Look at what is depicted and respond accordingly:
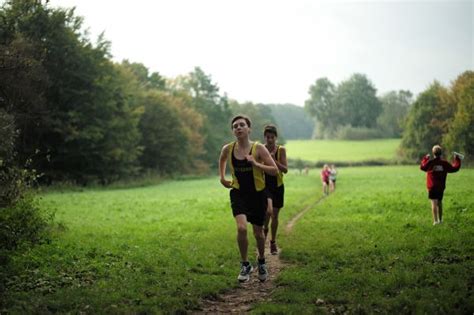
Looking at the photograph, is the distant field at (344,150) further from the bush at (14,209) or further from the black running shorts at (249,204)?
the black running shorts at (249,204)

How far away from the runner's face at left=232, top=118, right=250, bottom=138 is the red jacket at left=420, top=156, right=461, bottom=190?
7.03 metres

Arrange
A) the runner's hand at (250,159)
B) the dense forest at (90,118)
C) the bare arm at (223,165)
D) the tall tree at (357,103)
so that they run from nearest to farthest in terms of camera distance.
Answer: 1. the runner's hand at (250,159)
2. the bare arm at (223,165)
3. the dense forest at (90,118)
4. the tall tree at (357,103)

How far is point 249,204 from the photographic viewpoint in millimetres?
8516

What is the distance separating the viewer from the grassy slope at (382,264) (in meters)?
6.54

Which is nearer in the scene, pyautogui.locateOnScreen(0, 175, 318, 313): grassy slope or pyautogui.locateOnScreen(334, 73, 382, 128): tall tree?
pyautogui.locateOnScreen(0, 175, 318, 313): grassy slope

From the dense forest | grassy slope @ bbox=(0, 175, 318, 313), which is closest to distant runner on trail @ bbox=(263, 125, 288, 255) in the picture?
grassy slope @ bbox=(0, 175, 318, 313)

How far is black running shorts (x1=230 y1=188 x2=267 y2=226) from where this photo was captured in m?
8.45

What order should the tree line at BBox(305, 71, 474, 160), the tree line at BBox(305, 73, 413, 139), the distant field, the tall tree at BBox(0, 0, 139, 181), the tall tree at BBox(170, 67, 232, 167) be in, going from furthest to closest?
the tree line at BBox(305, 73, 413, 139) < the tall tree at BBox(170, 67, 232, 167) < the distant field < the tree line at BBox(305, 71, 474, 160) < the tall tree at BBox(0, 0, 139, 181)

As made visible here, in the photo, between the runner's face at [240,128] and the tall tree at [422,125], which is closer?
the runner's face at [240,128]

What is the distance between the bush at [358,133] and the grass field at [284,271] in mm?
107392

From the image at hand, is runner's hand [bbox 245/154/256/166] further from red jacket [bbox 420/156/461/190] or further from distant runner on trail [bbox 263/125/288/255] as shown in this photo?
red jacket [bbox 420/156/461/190]

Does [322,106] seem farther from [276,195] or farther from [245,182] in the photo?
[245,182]

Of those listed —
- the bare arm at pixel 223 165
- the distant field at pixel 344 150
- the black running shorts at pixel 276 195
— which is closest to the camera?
the bare arm at pixel 223 165

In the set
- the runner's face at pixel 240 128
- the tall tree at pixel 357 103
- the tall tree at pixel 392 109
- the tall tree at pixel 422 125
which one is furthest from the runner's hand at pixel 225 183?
the tall tree at pixel 357 103
